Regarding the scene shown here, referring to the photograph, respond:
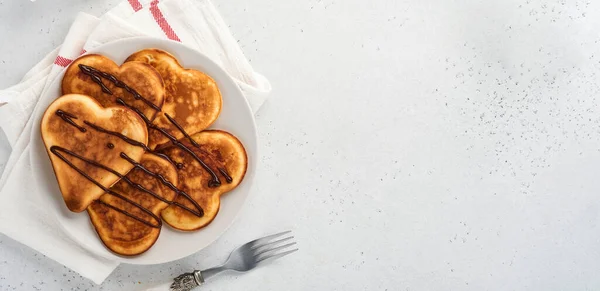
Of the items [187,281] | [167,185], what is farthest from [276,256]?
[167,185]

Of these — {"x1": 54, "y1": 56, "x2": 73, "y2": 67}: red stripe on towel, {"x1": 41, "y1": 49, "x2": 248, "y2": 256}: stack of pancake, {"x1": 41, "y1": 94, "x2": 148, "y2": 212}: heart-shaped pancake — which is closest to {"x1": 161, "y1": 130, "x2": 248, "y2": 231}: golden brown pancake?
{"x1": 41, "y1": 49, "x2": 248, "y2": 256}: stack of pancake

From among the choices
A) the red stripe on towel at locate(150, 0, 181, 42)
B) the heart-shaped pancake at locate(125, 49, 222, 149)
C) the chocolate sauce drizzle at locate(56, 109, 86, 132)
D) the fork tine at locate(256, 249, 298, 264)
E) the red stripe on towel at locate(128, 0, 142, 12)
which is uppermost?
the red stripe on towel at locate(128, 0, 142, 12)

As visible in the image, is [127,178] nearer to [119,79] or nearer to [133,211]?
[133,211]

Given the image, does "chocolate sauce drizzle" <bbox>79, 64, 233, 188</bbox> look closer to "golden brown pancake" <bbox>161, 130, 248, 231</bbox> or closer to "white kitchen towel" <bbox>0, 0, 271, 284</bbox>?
"golden brown pancake" <bbox>161, 130, 248, 231</bbox>

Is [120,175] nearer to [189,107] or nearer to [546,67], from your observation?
[189,107]

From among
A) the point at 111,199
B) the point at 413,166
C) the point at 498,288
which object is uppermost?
the point at 111,199

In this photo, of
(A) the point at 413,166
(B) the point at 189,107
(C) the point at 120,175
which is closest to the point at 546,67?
(A) the point at 413,166

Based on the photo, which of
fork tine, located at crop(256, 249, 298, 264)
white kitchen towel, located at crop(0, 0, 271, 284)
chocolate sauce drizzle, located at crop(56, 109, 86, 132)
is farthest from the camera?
fork tine, located at crop(256, 249, 298, 264)

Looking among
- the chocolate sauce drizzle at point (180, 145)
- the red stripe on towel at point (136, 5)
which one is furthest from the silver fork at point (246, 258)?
the red stripe on towel at point (136, 5)
